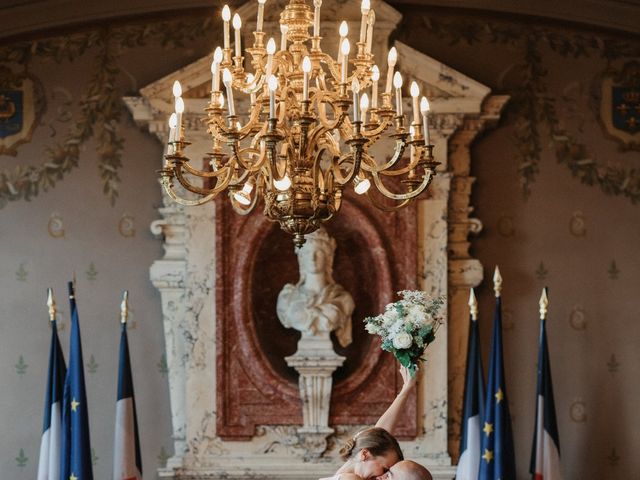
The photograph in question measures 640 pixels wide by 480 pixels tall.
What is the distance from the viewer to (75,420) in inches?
253

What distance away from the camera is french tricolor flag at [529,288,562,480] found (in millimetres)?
6543

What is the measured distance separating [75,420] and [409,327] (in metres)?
2.39

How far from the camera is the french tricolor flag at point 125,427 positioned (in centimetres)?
651

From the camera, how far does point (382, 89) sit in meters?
6.96

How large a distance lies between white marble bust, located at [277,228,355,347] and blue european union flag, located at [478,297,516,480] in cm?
82

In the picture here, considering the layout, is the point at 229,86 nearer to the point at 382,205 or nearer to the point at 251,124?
the point at 251,124

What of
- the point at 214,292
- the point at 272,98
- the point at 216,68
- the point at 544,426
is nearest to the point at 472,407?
the point at 544,426

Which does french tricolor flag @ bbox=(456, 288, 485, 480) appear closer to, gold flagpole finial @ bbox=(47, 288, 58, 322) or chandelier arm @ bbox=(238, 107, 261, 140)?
gold flagpole finial @ bbox=(47, 288, 58, 322)

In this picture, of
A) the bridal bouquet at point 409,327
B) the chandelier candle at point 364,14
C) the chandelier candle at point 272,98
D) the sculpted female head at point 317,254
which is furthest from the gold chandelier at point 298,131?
the sculpted female head at point 317,254

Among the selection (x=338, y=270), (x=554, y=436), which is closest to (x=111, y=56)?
(x=338, y=270)

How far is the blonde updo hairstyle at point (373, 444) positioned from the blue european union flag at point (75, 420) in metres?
2.07

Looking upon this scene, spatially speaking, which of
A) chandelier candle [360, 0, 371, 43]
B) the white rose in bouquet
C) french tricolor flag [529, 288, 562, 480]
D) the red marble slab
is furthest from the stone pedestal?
chandelier candle [360, 0, 371, 43]

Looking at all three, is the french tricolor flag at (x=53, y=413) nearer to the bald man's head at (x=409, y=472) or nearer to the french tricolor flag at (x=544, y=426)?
the french tricolor flag at (x=544, y=426)

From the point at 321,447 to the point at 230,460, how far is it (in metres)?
0.48
